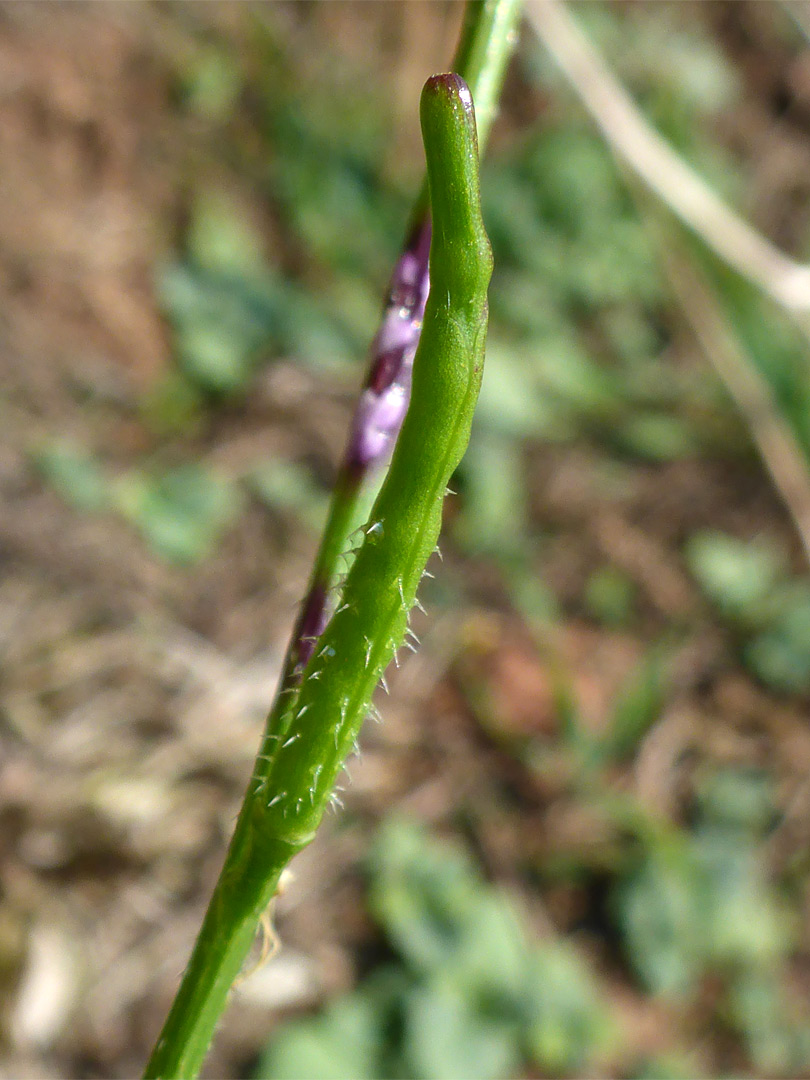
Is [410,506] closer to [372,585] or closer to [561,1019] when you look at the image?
[372,585]

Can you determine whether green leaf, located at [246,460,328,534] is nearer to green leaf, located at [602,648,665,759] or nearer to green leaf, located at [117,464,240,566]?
green leaf, located at [117,464,240,566]

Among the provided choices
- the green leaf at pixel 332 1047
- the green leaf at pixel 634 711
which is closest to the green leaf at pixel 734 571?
the green leaf at pixel 634 711

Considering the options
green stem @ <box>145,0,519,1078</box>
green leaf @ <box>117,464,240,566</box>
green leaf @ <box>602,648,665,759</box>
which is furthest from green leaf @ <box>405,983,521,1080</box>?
green stem @ <box>145,0,519,1078</box>

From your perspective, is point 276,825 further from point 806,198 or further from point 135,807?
point 806,198

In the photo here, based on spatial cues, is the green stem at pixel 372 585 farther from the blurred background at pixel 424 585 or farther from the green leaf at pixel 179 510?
the green leaf at pixel 179 510

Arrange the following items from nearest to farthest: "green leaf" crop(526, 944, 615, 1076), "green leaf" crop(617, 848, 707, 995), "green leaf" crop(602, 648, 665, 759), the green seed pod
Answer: the green seed pod < "green leaf" crop(526, 944, 615, 1076) < "green leaf" crop(617, 848, 707, 995) < "green leaf" crop(602, 648, 665, 759)

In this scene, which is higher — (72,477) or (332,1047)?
(72,477)

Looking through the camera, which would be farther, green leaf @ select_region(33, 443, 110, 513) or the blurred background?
green leaf @ select_region(33, 443, 110, 513)

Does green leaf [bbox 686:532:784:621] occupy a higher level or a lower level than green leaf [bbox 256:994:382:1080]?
higher

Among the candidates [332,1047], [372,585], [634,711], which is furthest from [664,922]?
[372,585]
